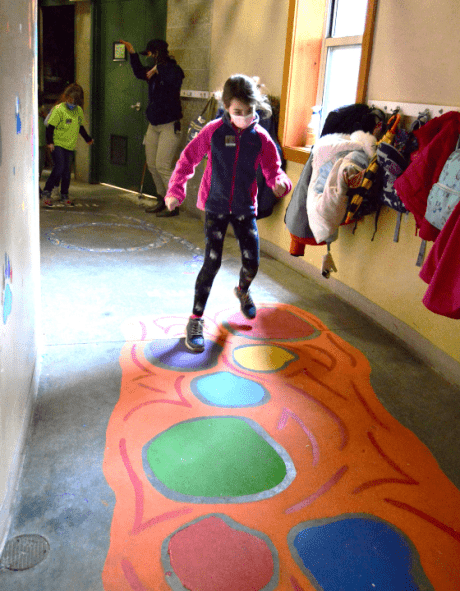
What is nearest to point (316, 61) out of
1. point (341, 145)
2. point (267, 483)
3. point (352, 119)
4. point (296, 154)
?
point (296, 154)

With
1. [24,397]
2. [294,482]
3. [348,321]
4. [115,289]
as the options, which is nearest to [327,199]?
[348,321]

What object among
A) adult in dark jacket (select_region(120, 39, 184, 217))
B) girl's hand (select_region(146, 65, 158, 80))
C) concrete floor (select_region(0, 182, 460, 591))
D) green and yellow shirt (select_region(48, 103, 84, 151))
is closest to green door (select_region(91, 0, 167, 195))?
adult in dark jacket (select_region(120, 39, 184, 217))

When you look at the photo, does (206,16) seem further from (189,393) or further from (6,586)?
(6,586)

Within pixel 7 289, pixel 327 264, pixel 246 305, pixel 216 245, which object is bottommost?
pixel 246 305

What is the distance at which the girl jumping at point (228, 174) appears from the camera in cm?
254

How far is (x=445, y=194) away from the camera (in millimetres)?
2195

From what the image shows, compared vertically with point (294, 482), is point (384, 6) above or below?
above

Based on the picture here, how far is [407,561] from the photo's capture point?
150cm

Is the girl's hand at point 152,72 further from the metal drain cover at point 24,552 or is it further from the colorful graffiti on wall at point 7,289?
the metal drain cover at point 24,552

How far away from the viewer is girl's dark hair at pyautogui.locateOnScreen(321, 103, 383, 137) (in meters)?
3.08

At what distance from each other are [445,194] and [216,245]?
107 cm

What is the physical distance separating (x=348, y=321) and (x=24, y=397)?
1.91 meters

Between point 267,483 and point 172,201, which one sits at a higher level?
point 172,201

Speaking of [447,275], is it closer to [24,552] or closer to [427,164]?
[427,164]
